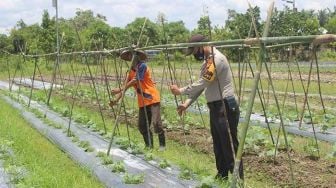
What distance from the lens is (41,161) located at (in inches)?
245

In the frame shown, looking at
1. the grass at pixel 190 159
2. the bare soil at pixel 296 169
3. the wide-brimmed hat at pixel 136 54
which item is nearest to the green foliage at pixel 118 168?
the grass at pixel 190 159

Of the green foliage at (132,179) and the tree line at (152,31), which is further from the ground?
the tree line at (152,31)

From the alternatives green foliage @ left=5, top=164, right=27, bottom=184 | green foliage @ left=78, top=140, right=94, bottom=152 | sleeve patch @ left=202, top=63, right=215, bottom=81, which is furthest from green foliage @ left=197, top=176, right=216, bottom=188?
green foliage @ left=78, top=140, right=94, bottom=152

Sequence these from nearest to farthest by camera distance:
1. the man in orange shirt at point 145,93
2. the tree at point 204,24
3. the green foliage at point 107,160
A: the tree at point 204,24, the green foliage at point 107,160, the man in orange shirt at point 145,93

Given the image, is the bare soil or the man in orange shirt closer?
the bare soil

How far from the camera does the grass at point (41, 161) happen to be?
5172mm

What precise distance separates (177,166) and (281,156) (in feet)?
5.44

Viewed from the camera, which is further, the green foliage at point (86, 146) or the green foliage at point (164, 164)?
the green foliage at point (86, 146)

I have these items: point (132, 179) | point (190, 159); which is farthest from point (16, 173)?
point (190, 159)

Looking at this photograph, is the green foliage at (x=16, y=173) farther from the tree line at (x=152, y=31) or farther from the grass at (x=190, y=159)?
the tree line at (x=152, y=31)

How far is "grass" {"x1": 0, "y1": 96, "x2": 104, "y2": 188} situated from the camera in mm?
5172

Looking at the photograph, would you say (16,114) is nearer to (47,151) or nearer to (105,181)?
(47,151)

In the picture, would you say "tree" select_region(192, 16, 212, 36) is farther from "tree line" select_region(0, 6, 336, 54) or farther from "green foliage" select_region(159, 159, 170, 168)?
"tree line" select_region(0, 6, 336, 54)

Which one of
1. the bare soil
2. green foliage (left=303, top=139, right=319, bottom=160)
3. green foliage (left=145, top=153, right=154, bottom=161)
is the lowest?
the bare soil
